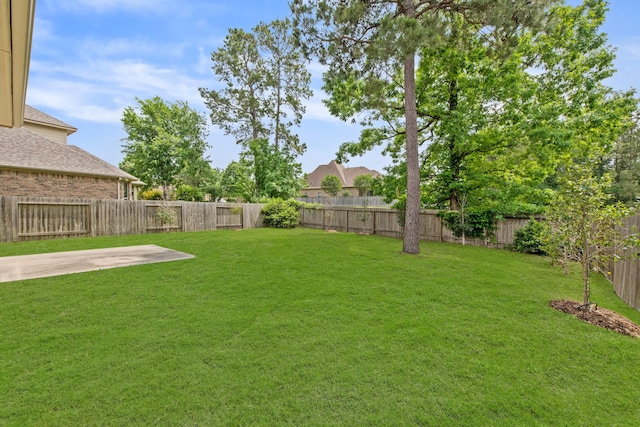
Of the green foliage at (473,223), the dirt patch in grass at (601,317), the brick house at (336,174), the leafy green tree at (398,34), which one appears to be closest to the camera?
the dirt patch in grass at (601,317)

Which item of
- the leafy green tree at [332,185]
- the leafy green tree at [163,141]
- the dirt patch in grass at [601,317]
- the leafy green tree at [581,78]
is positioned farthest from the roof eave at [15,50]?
the leafy green tree at [332,185]

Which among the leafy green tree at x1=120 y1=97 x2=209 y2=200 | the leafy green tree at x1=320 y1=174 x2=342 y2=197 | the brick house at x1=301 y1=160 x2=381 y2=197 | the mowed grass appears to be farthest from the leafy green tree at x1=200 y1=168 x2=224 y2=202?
the mowed grass

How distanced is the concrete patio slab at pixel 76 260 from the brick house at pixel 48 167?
7.19m

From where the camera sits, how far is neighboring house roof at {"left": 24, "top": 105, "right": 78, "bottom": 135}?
46.0 ft

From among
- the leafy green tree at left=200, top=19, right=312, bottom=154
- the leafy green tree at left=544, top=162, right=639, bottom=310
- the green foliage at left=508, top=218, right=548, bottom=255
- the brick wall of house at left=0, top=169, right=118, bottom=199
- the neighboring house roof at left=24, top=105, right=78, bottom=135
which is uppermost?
the leafy green tree at left=200, top=19, right=312, bottom=154

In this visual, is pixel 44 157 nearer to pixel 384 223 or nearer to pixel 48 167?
pixel 48 167

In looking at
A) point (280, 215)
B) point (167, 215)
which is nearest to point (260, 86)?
point (280, 215)

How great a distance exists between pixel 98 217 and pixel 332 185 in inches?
989

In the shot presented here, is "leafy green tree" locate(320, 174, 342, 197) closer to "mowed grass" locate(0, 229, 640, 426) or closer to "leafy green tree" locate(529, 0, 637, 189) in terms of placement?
"leafy green tree" locate(529, 0, 637, 189)

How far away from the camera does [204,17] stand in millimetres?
7898

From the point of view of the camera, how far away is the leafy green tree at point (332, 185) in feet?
109

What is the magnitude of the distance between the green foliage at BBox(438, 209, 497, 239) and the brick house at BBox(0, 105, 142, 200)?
619 inches

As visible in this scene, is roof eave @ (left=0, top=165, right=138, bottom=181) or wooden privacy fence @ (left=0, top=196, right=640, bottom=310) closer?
wooden privacy fence @ (left=0, top=196, right=640, bottom=310)

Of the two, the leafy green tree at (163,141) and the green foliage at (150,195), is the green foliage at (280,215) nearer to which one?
the leafy green tree at (163,141)
